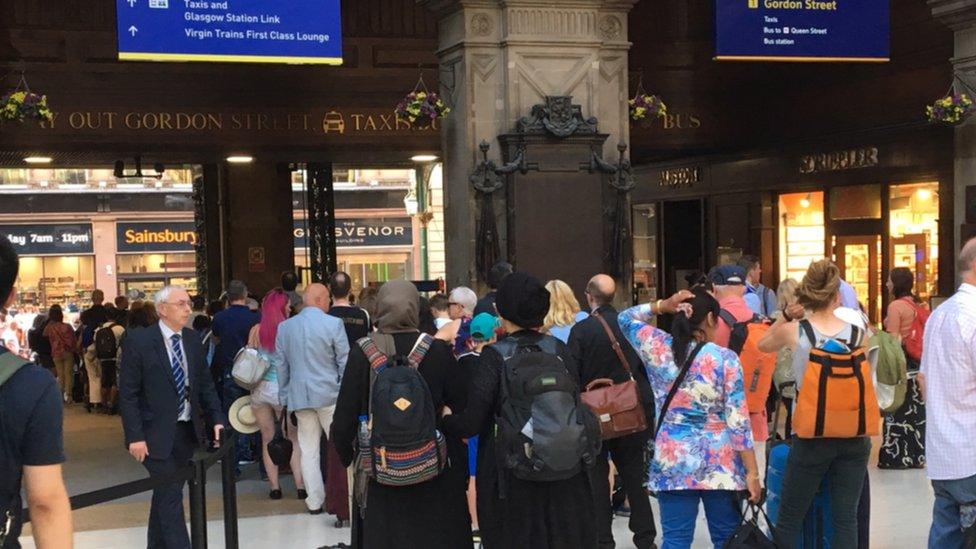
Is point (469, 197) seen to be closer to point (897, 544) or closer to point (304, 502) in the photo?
point (304, 502)

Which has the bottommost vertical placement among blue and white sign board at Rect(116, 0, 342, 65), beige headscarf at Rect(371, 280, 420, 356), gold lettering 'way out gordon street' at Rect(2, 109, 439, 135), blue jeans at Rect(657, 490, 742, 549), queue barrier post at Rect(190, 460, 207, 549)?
blue jeans at Rect(657, 490, 742, 549)

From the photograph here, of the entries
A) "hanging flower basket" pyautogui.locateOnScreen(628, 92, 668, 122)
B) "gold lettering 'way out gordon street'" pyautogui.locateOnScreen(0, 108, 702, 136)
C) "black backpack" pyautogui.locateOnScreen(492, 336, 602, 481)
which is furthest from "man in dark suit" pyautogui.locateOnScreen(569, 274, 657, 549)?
"gold lettering 'way out gordon street'" pyautogui.locateOnScreen(0, 108, 702, 136)

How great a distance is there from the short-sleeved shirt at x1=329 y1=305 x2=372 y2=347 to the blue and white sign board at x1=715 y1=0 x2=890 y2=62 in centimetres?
503

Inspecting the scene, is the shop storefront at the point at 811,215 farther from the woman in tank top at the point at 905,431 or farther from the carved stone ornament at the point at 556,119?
the woman in tank top at the point at 905,431

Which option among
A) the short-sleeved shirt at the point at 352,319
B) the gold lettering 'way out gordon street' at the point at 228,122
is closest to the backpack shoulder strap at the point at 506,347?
the short-sleeved shirt at the point at 352,319

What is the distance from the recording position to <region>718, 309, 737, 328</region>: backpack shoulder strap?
24.2 feet

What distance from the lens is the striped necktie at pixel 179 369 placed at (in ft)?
23.1

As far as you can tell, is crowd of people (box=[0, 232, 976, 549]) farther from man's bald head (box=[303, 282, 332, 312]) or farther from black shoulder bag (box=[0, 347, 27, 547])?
man's bald head (box=[303, 282, 332, 312])

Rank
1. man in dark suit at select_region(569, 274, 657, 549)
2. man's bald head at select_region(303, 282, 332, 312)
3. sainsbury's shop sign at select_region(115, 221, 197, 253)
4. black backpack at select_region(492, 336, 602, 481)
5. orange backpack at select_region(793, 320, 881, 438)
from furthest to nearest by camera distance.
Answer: sainsbury's shop sign at select_region(115, 221, 197, 253)
man's bald head at select_region(303, 282, 332, 312)
man in dark suit at select_region(569, 274, 657, 549)
orange backpack at select_region(793, 320, 881, 438)
black backpack at select_region(492, 336, 602, 481)

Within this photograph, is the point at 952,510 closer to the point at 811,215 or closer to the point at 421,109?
the point at 421,109

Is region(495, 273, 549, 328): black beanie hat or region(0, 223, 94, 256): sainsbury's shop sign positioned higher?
region(0, 223, 94, 256): sainsbury's shop sign

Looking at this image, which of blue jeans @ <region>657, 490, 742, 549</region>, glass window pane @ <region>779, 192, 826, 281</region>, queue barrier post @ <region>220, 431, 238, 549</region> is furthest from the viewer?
glass window pane @ <region>779, 192, 826, 281</region>

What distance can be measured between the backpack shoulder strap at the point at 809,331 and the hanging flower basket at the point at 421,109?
261 inches

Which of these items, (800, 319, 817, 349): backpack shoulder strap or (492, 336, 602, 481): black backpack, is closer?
(492, 336, 602, 481): black backpack
